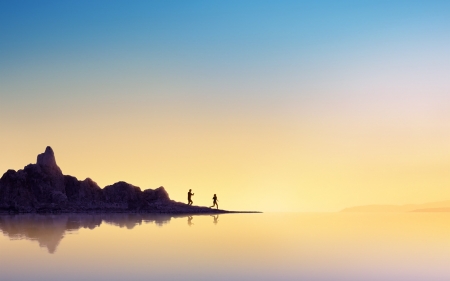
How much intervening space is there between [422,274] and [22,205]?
84114 millimetres

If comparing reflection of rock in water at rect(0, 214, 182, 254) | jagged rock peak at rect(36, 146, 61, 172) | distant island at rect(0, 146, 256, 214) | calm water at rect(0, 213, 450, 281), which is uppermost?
jagged rock peak at rect(36, 146, 61, 172)

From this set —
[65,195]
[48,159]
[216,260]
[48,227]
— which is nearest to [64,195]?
[65,195]

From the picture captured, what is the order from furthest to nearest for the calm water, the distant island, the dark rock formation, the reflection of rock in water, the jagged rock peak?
the jagged rock peak, the dark rock formation, the distant island, the reflection of rock in water, the calm water

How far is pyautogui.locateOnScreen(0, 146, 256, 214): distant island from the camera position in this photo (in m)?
86.1

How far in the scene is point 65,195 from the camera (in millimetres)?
93438

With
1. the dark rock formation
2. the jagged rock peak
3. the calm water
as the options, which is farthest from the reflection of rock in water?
the jagged rock peak

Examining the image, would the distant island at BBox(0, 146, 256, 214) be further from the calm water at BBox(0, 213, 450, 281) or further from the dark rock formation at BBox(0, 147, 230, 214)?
the calm water at BBox(0, 213, 450, 281)

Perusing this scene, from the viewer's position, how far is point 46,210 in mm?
85188

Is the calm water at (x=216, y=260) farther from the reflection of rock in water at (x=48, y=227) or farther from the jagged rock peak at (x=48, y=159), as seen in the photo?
the jagged rock peak at (x=48, y=159)

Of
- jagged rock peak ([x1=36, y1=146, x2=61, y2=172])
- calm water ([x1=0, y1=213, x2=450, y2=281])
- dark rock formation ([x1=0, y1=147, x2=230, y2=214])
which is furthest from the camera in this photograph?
jagged rock peak ([x1=36, y1=146, x2=61, y2=172])

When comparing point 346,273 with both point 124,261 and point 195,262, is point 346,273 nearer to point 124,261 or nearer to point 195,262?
point 195,262

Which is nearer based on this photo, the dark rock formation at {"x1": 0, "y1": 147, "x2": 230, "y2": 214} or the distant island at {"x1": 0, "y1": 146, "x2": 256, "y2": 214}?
the distant island at {"x1": 0, "y1": 146, "x2": 256, "y2": 214}

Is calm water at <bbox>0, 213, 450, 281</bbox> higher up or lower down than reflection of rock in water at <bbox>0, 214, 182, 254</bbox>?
lower down

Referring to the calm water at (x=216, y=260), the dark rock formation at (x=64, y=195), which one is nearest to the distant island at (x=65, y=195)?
the dark rock formation at (x=64, y=195)
